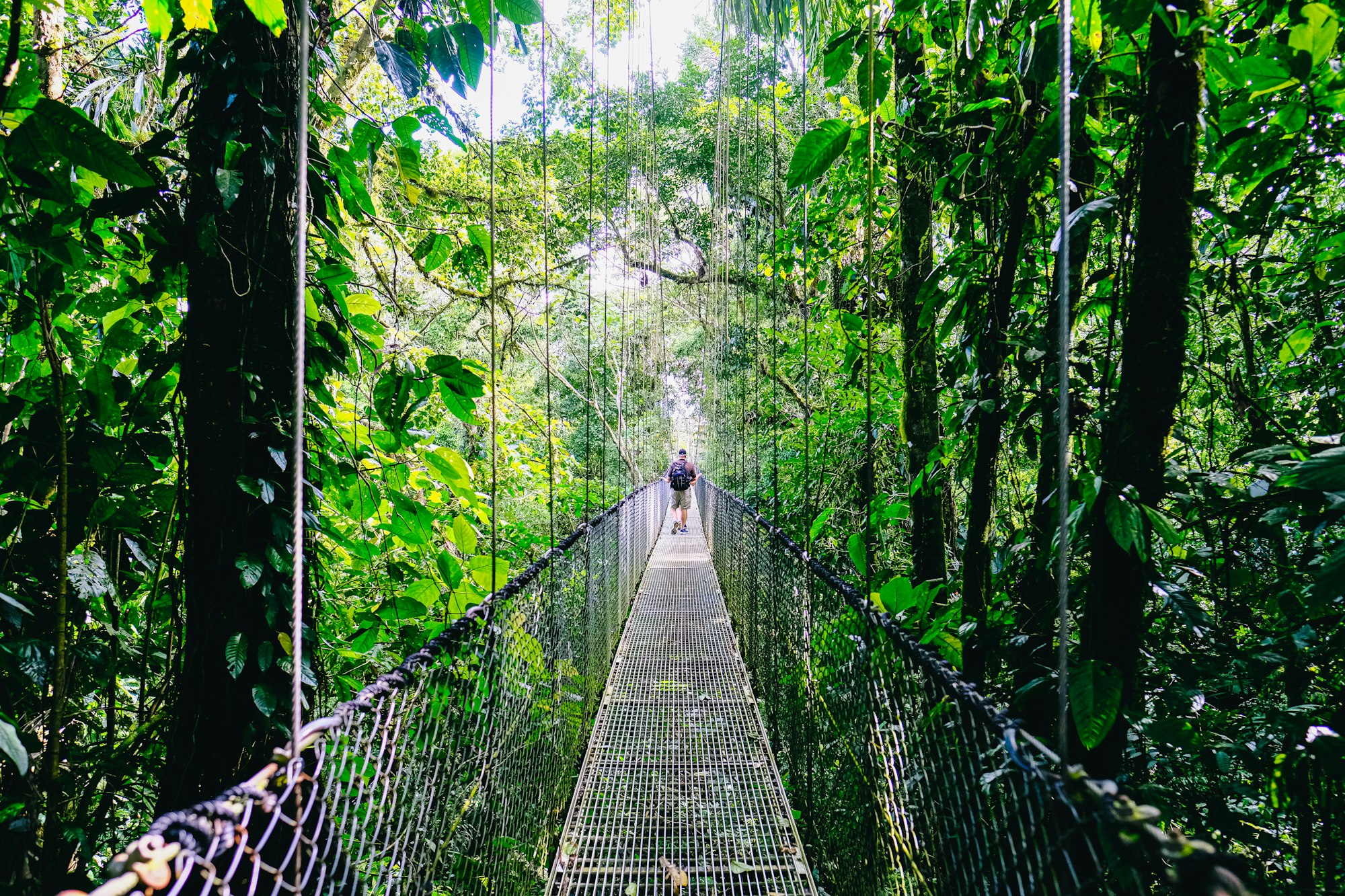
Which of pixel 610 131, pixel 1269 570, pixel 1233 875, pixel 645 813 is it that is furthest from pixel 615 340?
pixel 1233 875

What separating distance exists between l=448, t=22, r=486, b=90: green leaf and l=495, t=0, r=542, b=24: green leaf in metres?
0.11

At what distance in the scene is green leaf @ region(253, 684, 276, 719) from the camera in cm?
111

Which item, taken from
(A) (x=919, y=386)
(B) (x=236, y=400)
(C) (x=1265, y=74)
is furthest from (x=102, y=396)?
(A) (x=919, y=386)

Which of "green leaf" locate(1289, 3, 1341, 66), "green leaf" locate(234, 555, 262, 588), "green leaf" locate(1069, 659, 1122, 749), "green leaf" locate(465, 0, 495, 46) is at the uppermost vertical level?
"green leaf" locate(465, 0, 495, 46)

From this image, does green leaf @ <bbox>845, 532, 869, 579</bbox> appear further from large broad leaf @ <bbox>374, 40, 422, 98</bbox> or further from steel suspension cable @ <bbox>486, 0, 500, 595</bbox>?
large broad leaf @ <bbox>374, 40, 422, 98</bbox>

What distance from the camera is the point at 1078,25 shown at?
133cm

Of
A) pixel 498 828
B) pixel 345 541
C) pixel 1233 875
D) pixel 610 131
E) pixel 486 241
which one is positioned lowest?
A: pixel 498 828

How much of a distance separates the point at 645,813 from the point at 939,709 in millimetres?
1489

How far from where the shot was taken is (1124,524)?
2.77ft

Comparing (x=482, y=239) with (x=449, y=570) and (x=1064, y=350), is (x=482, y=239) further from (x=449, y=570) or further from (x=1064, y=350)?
(x=1064, y=350)

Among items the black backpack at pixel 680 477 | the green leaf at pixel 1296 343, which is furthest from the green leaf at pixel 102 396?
the black backpack at pixel 680 477

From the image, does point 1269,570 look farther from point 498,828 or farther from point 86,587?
point 86,587

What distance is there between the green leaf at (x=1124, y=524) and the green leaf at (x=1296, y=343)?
0.82m

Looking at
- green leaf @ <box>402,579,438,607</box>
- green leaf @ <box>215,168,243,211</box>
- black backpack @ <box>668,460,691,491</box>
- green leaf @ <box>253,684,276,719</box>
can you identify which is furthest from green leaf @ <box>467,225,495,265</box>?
black backpack @ <box>668,460,691,491</box>
